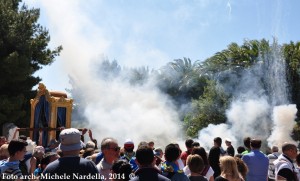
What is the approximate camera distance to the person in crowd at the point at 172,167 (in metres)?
4.52

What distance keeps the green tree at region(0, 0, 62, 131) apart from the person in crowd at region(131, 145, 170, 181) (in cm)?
1689

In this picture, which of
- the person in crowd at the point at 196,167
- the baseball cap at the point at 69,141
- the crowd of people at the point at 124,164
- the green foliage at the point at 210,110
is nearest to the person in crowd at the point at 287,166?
the crowd of people at the point at 124,164

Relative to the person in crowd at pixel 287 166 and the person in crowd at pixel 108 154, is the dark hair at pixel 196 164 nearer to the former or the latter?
the person in crowd at pixel 108 154

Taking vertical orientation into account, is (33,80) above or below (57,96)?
above

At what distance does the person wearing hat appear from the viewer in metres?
3.64

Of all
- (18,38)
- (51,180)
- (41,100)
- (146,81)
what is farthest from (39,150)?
(146,81)

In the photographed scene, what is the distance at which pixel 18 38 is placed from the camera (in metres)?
20.9

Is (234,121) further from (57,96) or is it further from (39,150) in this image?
(39,150)

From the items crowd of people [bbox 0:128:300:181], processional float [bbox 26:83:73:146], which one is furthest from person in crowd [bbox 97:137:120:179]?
processional float [bbox 26:83:73:146]

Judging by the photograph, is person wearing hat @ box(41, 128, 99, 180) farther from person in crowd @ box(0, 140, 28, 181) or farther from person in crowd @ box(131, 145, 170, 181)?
person in crowd @ box(0, 140, 28, 181)

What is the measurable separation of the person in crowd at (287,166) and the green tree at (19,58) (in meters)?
16.5

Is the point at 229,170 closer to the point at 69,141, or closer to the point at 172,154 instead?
the point at 172,154

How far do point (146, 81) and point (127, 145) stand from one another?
134 ft

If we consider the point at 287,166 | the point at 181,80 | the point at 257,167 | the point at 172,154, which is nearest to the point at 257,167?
the point at 257,167
